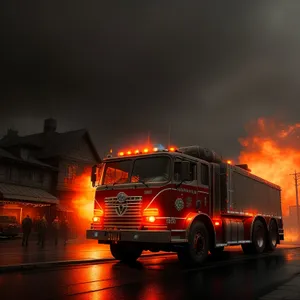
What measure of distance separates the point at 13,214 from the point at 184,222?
22.8 m

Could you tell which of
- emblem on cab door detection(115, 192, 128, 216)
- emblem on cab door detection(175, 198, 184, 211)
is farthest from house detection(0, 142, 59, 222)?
emblem on cab door detection(175, 198, 184, 211)

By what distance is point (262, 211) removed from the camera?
16031mm

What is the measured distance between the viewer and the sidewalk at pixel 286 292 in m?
6.58

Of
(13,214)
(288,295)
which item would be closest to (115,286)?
(288,295)

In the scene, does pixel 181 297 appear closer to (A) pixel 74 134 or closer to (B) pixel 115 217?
(B) pixel 115 217

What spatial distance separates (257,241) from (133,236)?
23.6 feet

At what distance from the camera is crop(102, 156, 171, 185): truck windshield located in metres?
10.9

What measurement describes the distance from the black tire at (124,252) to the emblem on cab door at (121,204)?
1.85 metres

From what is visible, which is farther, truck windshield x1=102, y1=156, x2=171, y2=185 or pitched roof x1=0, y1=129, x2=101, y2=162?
pitched roof x1=0, y1=129, x2=101, y2=162

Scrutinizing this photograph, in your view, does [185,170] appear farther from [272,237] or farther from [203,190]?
[272,237]

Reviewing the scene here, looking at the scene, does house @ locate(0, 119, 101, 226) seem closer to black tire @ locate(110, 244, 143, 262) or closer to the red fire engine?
black tire @ locate(110, 244, 143, 262)

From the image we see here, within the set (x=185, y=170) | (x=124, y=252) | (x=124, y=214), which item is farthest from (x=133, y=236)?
(x=124, y=252)

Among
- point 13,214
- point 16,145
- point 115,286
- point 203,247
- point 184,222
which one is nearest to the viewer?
point 115,286

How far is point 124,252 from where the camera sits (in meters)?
12.7
